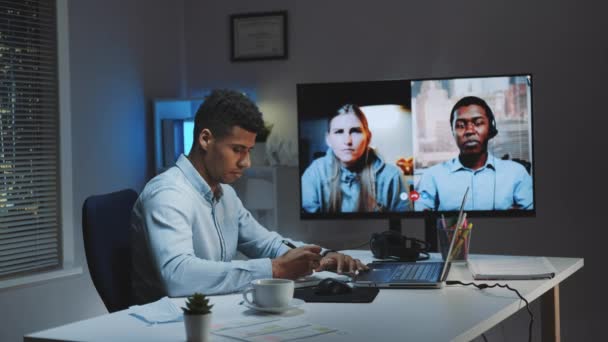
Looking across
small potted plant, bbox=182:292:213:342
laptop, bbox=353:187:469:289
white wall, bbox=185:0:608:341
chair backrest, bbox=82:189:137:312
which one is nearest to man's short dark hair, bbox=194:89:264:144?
chair backrest, bbox=82:189:137:312

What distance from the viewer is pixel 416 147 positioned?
3.27 metres

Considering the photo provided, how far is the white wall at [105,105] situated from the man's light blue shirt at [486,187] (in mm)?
1650

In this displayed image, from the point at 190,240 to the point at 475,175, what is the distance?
1.63m

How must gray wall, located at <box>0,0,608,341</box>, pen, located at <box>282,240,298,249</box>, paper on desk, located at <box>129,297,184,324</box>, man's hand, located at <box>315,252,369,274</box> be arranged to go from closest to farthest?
paper on desk, located at <box>129,297,184,324</box> → man's hand, located at <box>315,252,369,274</box> → pen, located at <box>282,240,298,249</box> → gray wall, located at <box>0,0,608,341</box>

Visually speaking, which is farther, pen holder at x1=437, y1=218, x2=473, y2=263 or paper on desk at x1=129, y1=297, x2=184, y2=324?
pen holder at x1=437, y1=218, x2=473, y2=263

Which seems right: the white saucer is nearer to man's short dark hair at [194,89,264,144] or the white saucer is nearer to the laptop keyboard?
the laptop keyboard

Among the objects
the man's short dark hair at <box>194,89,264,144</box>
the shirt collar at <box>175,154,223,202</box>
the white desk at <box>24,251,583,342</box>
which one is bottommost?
the white desk at <box>24,251,583,342</box>

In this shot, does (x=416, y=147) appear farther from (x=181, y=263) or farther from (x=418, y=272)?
(x=181, y=263)

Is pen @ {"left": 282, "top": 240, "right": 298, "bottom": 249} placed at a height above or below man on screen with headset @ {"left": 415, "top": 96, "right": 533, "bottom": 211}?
below

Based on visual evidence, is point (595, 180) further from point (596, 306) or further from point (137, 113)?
point (137, 113)

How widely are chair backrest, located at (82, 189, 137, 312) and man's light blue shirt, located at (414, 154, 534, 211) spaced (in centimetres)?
151

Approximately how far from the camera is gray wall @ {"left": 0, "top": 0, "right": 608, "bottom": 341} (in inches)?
142

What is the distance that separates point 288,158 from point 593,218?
1.58m

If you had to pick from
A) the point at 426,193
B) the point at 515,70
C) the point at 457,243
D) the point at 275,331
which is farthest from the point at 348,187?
the point at 275,331
